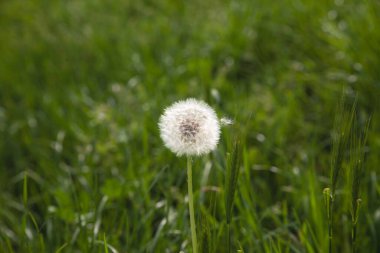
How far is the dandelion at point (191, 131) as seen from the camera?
118 cm

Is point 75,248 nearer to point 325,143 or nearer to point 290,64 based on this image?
point 325,143

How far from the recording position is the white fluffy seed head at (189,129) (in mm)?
1188

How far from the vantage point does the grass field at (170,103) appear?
5.93 feet

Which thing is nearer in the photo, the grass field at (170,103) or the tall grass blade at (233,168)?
the tall grass blade at (233,168)

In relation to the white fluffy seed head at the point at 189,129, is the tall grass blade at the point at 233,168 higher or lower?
lower

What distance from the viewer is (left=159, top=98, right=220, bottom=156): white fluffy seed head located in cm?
119

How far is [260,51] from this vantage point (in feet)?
11.7

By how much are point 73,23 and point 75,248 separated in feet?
10.5

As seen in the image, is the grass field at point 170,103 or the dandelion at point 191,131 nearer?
the dandelion at point 191,131

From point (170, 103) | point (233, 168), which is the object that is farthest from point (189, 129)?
point (170, 103)

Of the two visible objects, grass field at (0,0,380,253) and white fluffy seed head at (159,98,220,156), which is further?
grass field at (0,0,380,253)

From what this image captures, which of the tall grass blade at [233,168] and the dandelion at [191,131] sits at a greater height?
the dandelion at [191,131]

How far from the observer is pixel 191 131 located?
48.3 inches

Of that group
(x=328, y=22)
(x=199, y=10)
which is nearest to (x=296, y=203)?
(x=328, y=22)
